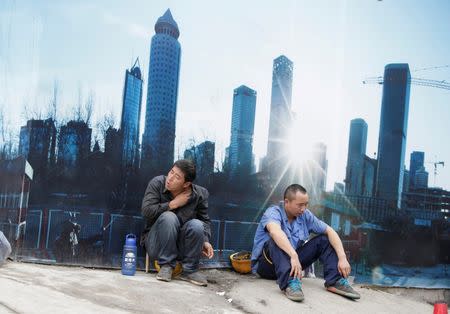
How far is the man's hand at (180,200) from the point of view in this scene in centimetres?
339

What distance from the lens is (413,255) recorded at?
549cm

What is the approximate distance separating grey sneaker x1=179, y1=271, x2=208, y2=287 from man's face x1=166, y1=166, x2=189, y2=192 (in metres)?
0.68

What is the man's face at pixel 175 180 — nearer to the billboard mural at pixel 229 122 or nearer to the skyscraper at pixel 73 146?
the billboard mural at pixel 229 122

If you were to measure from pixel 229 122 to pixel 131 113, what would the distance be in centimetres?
106

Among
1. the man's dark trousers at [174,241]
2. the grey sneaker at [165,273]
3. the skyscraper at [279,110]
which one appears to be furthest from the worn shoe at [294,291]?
the skyscraper at [279,110]

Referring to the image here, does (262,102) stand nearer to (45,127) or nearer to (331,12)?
(331,12)

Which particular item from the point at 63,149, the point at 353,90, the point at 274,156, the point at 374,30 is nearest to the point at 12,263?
the point at 63,149

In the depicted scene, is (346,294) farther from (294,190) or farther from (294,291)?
(294,190)

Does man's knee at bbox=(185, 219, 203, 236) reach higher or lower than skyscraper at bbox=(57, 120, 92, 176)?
lower

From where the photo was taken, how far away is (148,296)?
2734 mm

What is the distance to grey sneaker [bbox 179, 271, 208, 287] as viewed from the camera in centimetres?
335

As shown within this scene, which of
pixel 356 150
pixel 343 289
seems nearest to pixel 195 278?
pixel 343 289

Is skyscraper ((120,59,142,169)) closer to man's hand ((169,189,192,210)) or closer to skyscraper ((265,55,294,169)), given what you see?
man's hand ((169,189,192,210))

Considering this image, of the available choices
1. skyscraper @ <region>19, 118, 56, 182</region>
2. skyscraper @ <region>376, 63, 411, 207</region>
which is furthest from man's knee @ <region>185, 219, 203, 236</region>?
skyscraper @ <region>376, 63, 411, 207</region>
